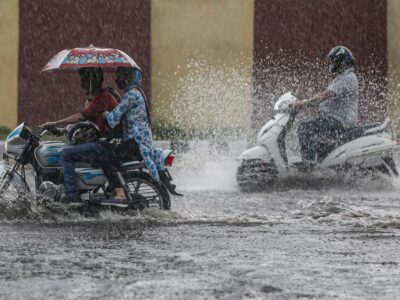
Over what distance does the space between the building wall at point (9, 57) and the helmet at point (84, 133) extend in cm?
1018

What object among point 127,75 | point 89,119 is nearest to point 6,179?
point 89,119

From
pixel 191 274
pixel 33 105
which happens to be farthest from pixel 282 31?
pixel 191 274

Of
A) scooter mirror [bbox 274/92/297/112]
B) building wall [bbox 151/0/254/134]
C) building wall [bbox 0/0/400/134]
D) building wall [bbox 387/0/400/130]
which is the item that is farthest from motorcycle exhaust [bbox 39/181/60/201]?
building wall [bbox 387/0/400/130]

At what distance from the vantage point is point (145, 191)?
8711 mm

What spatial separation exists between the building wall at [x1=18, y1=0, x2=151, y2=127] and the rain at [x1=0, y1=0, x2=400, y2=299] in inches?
1.0

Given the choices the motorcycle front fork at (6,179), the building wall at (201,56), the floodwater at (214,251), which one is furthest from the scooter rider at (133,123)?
the building wall at (201,56)

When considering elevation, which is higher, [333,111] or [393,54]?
[393,54]

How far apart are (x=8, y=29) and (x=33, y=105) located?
56.2 inches

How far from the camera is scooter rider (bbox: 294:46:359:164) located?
1157cm

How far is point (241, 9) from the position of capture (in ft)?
61.1

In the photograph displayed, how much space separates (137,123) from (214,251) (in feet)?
6.63

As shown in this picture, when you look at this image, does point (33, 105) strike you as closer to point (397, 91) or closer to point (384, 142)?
point (397, 91)

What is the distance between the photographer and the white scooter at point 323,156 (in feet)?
37.9

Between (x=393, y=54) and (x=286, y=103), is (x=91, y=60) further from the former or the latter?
(x=393, y=54)
